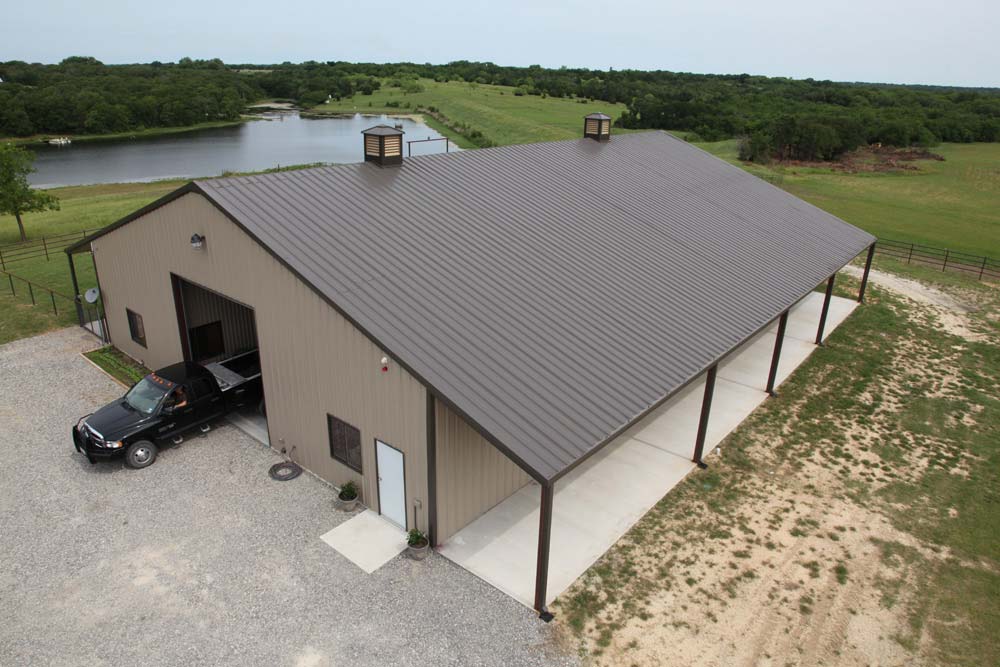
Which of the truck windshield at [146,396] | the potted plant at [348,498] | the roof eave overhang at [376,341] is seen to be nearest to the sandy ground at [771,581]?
the roof eave overhang at [376,341]

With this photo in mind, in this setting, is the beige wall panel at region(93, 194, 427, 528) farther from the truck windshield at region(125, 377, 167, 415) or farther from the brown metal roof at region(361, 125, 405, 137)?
the brown metal roof at region(361, 125, 405, 137)

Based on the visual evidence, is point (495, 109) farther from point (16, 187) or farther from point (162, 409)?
point (162, 409)

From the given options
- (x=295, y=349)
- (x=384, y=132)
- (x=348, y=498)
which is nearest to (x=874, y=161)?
(x=384, y=132)

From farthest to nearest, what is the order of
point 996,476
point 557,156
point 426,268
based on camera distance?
point 557,156 < point 996,476 < point 426,268

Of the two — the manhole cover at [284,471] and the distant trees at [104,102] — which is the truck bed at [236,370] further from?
the distant trees at [104,102]

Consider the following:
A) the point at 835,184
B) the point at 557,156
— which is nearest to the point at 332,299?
the point at 557,156

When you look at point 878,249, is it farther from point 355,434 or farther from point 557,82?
point 557,82
